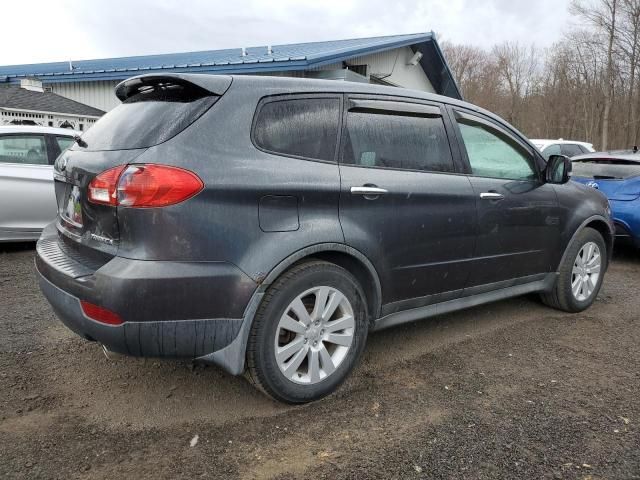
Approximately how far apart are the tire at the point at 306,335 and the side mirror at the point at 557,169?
212 centimetres

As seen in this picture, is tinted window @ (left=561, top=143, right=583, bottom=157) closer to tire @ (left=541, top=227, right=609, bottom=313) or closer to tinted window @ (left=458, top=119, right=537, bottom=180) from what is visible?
tire @ (left=541, top=227, right=609, bottom=313)

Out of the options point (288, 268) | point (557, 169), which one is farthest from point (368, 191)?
point (557, 169)

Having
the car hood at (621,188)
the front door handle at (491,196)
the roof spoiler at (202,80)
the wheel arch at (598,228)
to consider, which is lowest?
the wheel arch at (598,228)

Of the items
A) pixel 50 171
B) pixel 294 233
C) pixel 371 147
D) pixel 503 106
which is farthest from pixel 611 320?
pixel 503 106

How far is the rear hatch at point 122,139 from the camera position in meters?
2.54

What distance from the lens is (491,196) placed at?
12.2ft

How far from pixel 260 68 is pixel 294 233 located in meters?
10.4

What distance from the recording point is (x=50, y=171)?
20.6 feet

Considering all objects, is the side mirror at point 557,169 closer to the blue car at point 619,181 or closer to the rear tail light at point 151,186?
the blue car at point 619,181

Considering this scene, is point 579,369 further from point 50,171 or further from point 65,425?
point 50,171

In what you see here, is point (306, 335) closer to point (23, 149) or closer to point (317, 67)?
point (23, 149)

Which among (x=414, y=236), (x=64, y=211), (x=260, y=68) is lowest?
(x=414, y=236)

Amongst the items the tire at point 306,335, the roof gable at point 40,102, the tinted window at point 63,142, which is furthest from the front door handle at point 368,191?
the roof gable at point 40,102

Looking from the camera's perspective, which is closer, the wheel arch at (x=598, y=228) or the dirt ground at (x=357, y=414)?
the dirt ground at (x=357, y=414)
